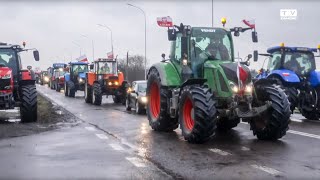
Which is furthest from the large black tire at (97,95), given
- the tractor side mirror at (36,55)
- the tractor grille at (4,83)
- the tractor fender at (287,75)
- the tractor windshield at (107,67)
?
the tractor fender at (287,75)

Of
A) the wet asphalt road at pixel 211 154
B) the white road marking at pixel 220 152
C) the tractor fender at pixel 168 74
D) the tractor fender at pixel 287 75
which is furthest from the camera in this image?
the tractor fender at pixel 287 75

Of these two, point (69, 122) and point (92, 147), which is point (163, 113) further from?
point (69, 122)

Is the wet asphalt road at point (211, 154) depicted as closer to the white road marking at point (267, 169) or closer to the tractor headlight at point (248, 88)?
the white road marking at point (267, 169)

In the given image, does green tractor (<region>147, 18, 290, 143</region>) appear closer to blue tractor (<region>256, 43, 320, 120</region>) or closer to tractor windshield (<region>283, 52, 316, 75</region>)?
blue tractor (<region>256, 43, 320, 120</region>)

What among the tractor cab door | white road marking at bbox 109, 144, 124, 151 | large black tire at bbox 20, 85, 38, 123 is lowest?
white road marking at bbox 109, 144, 124, 151

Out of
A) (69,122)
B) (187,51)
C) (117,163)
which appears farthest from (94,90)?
(117,163)

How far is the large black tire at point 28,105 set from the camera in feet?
50.7

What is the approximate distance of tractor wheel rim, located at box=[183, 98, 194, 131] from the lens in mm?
A: 11398

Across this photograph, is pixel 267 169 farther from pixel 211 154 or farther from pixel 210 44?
pixel 210 44

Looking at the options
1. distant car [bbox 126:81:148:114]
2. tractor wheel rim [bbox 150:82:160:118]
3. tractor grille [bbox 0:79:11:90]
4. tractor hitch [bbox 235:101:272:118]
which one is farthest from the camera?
distant car [bbox 126:81:148:114]

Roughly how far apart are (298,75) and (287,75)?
0.85 m

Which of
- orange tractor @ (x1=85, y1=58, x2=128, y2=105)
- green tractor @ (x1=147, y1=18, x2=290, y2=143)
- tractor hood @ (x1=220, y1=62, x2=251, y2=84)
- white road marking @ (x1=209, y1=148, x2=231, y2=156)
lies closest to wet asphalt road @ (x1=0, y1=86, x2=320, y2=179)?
white road marking @ (x1=209, y1=148, x2=231, y2=156)

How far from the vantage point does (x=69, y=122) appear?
15.9 metres

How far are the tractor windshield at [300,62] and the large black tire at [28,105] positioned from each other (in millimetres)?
8422
